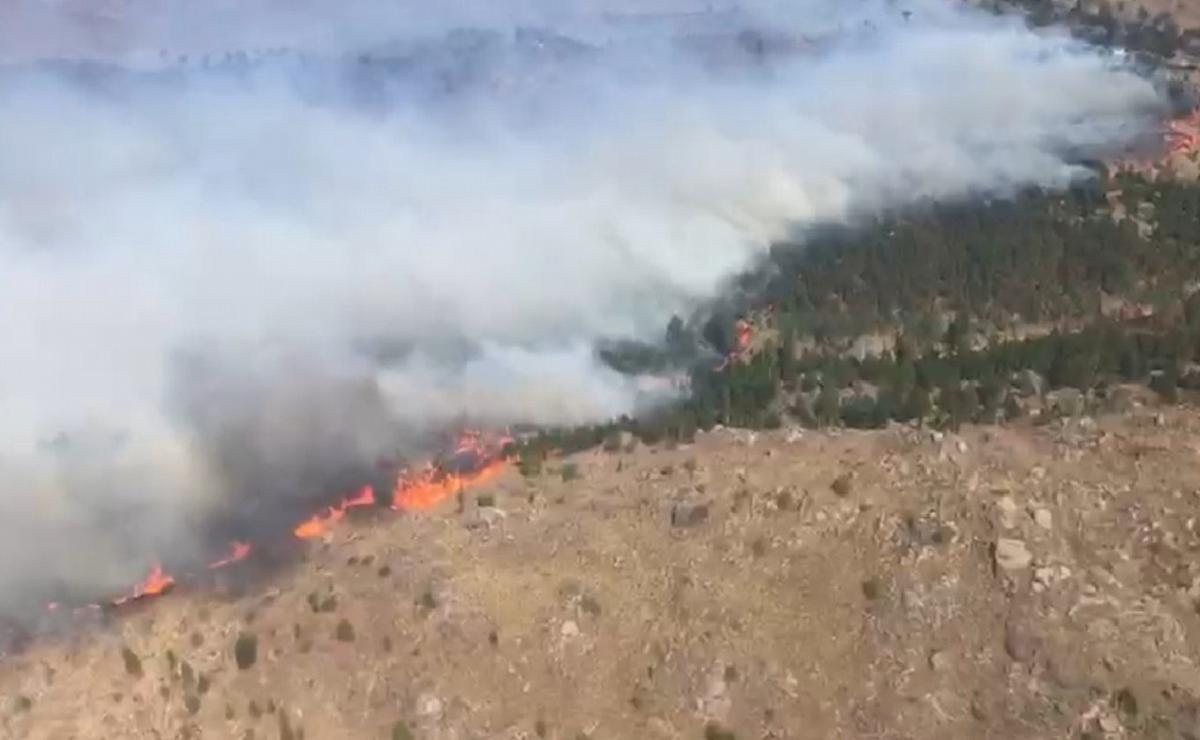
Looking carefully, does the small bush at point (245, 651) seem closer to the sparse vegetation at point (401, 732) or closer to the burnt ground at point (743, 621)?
the burnt ground at point (743, 621)

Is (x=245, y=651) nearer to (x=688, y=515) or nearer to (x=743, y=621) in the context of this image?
(x=688, y=515)

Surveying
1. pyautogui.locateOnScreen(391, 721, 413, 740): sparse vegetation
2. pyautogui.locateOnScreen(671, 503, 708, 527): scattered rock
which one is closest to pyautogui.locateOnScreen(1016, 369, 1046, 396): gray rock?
pyautogui.locateOnScreen(671, 503, 708, 527): scattered rock

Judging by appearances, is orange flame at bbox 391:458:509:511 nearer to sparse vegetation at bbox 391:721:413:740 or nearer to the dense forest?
the dense forest

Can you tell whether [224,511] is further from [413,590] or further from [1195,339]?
[1195,339]

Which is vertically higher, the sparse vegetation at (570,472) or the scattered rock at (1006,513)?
the scattered rock at (1006,513)

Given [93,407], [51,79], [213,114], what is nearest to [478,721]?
[93,407]

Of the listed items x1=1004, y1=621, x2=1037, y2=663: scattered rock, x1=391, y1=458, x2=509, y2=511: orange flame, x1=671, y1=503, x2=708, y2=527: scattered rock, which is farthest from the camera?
x1=391, y1=458, x2=509, y2=511: orange flame

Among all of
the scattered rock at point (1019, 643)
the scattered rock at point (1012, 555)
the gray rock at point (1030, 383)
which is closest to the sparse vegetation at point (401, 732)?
the scattered rock at point (1019, 643)
